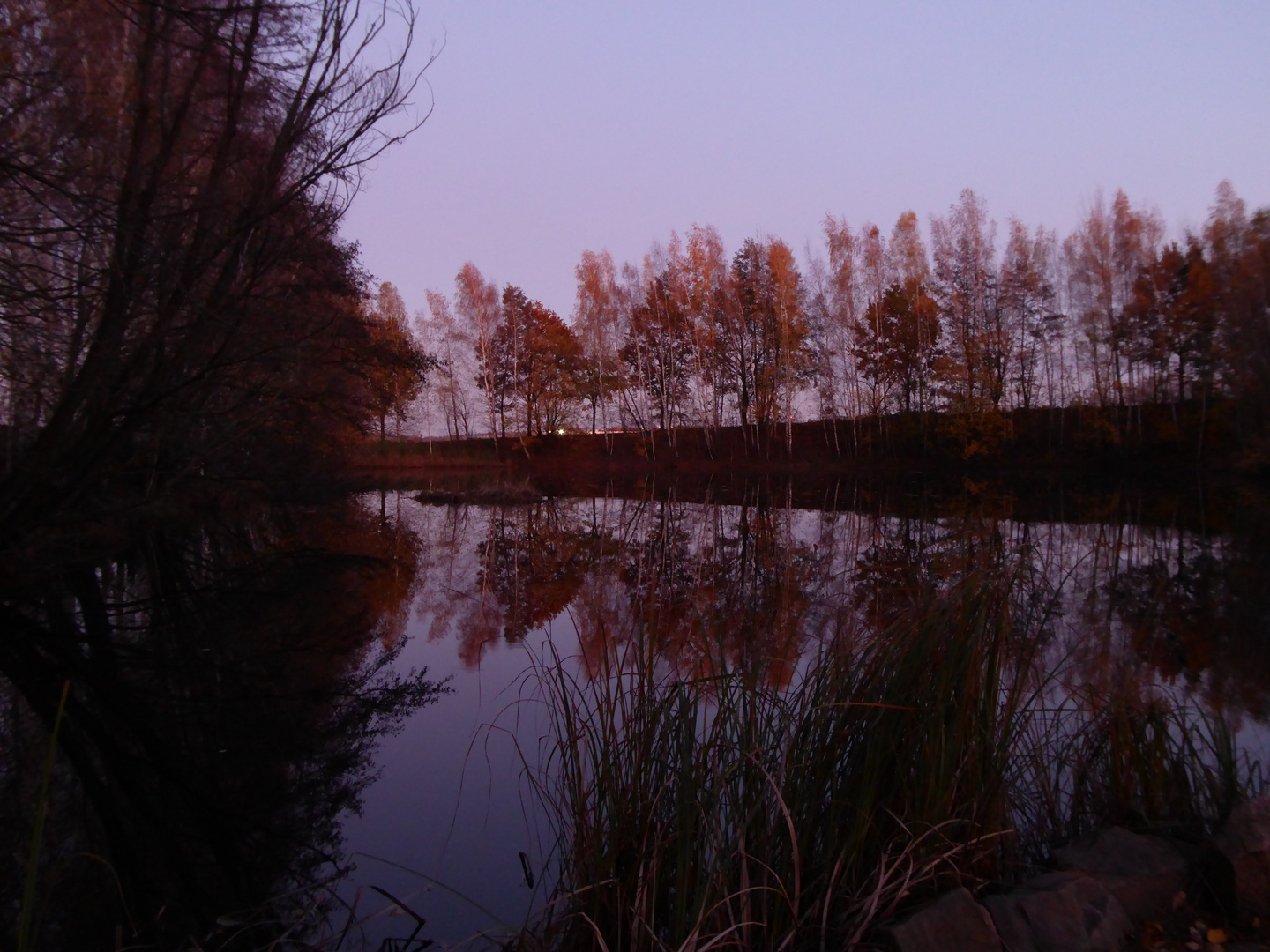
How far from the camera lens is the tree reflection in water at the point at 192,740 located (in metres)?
3.04

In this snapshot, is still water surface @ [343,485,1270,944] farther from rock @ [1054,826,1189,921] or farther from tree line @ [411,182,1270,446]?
tree line @ [411,182,1270,446]

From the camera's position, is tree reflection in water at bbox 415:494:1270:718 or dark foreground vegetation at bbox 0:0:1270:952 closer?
dark foreground vegetation at bbox 0:0:1270:952

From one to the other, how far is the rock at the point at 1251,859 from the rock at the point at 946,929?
833 mm

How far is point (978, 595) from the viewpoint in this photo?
9.39 feet

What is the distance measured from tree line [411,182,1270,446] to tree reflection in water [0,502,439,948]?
63.1 feet

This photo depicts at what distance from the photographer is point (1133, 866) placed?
2736 mm

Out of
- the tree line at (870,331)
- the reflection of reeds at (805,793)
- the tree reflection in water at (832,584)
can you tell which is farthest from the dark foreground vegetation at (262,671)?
the tree line at (870,331)

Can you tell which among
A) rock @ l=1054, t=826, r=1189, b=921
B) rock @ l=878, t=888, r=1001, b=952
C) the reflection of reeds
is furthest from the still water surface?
rock @ l=878, t=888, r=1001, b=952

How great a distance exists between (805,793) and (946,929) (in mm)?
542

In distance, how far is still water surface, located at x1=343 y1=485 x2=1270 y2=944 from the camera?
331 cm

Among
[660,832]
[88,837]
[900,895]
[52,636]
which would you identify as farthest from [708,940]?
[52,636]

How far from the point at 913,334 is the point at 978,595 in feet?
119

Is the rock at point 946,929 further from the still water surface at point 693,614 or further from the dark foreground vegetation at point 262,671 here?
the still water surface at point 693,614

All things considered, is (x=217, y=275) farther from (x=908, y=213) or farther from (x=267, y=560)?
(x=908, y=213)
